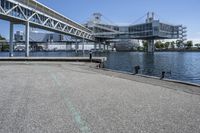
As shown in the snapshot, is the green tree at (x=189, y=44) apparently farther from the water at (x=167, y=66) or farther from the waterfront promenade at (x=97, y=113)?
the waterfront promenade at (x=97, y=113)

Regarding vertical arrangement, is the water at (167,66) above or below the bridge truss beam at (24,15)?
below

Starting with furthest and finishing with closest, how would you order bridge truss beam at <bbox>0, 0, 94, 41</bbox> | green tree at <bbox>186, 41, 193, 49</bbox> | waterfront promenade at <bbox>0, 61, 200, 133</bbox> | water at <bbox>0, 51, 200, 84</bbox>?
green tree at <bbox>186, 41, 193, 49</bbox>
bridge truss beam at <bbox>0, 0, 94, 41</bbox>
water at <bbox>0, 51, 200, 84</bbox>
waterfront promenade at <bbox>0, 61, 200, 133</bbox>

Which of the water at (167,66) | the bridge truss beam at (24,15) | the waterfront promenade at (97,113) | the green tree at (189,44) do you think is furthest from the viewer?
the green tree at (189,44)

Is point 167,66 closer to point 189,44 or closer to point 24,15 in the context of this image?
point 24,15

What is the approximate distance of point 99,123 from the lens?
5.73 metres

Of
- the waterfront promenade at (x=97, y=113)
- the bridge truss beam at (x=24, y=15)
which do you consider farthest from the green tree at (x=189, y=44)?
the waterfront promenade at (x=97, y=113)

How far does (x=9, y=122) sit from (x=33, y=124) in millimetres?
630

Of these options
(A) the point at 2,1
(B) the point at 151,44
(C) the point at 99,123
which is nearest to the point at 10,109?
(C) the point at 99,123

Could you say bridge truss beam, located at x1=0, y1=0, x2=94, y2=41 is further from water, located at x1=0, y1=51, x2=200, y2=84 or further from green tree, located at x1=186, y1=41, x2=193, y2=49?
green tree, located at x1=186, y1=41, x2=193, y2=49

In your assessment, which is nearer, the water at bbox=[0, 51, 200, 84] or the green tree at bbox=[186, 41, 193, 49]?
the water at bbox=[0, 51, 200, 84]

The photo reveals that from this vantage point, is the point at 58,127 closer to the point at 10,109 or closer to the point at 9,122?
the point at 9,122

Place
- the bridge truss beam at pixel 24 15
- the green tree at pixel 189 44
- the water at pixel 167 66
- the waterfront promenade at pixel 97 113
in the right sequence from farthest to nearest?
the green tree at pixel 189 44 < the bridge truss beam at pixel 24 15 < the water at pixel 167 66 < the waterfront promenade at pixel 97 113

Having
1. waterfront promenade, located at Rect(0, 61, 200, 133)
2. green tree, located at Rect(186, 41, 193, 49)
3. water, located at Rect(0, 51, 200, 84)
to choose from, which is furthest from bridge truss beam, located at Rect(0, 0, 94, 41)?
green tree, located at Rect(186, 41, 193, 49)

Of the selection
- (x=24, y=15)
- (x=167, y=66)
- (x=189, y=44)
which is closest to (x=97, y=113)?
(x=167, y=66)
